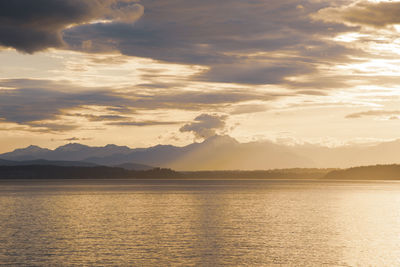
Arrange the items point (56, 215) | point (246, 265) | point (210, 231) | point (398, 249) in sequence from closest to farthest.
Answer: point (246, 265), point (398, 249), point (210, 231), point (56, 215)

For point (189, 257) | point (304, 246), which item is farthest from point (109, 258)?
point (304, 246)

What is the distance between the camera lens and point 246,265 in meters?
55.9

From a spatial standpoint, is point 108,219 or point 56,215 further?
point 56,215

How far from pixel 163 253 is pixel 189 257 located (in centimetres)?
406

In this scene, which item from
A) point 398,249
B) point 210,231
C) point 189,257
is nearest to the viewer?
point 189,257

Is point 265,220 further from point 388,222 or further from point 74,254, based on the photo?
point 74,254

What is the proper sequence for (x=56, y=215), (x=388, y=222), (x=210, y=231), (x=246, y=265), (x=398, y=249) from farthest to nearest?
1. (x=56, y=215)
2. (x=388, y=222)
3. (x=210, y=231)
4. (x=398, y=249)
5. (x=246, y=265)

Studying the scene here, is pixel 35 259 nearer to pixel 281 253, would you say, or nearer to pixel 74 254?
pixel 74 254

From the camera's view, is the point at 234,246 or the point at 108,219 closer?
the point at 234,246

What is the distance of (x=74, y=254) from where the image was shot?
61.0 m

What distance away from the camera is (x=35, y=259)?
5791cm

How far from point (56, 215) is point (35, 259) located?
53339 millimetres

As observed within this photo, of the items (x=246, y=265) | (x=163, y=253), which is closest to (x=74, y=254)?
(x=163, y=253)

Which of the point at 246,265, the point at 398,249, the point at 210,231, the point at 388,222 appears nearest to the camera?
the point at 246,265
